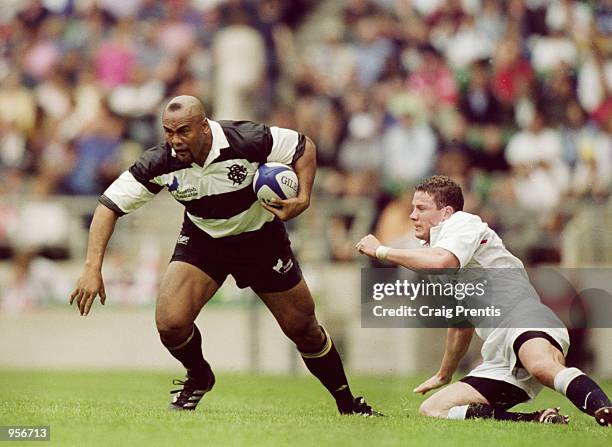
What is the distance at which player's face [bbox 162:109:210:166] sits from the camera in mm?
7285

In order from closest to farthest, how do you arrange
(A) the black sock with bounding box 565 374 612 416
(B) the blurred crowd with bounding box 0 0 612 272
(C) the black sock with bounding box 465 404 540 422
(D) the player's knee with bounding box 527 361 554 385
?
(A) the black sock with bounding box 565 374 612 416 < (D) the player's knee with bounding box 527 361 554 385 < (C) the black sock with bounding box 465 404 540 422 < (B) the blurred crowd with bounding box 0 0 612 272

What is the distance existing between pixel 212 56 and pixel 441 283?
872 cm

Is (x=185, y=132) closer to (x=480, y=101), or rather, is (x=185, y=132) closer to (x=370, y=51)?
(x=480, y=101)

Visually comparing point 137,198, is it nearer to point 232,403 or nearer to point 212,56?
point 232,403

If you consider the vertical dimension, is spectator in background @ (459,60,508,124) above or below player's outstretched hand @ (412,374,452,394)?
above

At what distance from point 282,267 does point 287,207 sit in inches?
21.9

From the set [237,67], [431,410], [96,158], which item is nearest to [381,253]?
[431,410]

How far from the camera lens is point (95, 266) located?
7.36 metres

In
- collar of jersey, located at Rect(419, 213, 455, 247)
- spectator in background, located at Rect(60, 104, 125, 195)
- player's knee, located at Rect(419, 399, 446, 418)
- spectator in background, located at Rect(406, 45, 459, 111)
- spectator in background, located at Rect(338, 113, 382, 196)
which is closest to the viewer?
collar of jersey, located at Rect(419, 213, 455, 247)

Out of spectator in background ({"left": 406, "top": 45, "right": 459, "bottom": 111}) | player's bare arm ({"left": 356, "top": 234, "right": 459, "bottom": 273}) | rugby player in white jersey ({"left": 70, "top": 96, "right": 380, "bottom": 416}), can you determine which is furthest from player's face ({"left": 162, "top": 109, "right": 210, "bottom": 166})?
spectator in background ({"left": 406, "top": 45, "right": 459, "bottom": 111})

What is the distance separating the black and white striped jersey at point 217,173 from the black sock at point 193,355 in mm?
773

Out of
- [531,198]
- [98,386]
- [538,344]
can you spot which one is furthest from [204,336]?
Result: [538,344]

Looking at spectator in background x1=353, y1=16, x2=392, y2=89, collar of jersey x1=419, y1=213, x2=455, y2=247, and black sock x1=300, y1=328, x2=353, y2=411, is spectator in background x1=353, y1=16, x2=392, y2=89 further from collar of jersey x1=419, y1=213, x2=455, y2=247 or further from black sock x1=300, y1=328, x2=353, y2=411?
collar of jersey x1=419, y1=213, x2=455, y2=247

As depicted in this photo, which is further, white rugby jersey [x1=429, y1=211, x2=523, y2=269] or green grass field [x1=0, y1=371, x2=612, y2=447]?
white rugby jersey [x1=429, y1=211, x2=523, y2=269]
